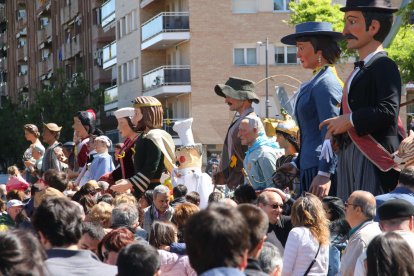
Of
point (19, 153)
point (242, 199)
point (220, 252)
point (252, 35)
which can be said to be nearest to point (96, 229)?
point (242, 199)

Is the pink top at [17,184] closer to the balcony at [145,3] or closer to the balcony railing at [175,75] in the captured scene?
the balcony railing at [175,75]

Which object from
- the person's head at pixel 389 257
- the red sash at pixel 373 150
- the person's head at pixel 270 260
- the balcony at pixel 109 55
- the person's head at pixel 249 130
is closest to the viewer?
the person's head at pixel 389 257

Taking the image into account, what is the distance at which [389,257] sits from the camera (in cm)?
603

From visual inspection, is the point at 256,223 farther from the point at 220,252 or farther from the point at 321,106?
the point at 321,106

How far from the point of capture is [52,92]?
69.3m

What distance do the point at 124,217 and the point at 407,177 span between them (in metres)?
2.45

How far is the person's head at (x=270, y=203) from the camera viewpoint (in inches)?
367

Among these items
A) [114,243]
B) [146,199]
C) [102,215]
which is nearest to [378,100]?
[114,243]

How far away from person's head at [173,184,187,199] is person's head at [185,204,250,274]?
8.62 metres

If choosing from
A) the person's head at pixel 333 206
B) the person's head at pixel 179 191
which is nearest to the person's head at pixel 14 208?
the person's head at pixel 179 191

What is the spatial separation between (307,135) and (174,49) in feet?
169

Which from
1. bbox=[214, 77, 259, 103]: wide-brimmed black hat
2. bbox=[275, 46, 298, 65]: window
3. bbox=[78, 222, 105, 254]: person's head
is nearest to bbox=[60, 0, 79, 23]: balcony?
bbox=[275, 46, 298, 65]: window

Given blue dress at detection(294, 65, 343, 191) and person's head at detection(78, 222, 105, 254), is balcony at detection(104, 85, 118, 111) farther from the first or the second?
person's head at detection(78, 222, 105, 254)

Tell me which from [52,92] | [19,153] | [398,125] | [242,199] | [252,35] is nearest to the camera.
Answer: [398,125]
